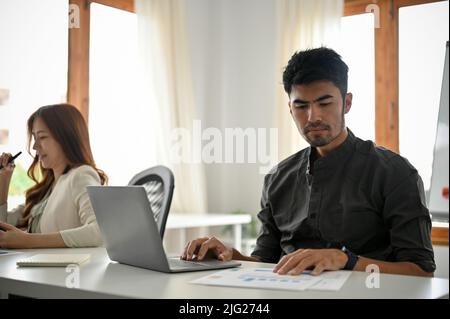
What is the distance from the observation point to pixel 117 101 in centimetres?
404

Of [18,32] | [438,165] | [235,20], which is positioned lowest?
[438,165]

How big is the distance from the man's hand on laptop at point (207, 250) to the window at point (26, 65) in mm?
2164

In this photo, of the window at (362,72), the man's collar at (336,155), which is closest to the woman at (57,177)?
the man's collar at (336,155)

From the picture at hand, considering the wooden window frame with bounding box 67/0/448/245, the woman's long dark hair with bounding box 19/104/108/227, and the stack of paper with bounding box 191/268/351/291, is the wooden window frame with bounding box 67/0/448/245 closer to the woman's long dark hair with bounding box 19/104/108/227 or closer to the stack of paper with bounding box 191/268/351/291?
the woman's long dark hair with bounding box 19/104/108/227

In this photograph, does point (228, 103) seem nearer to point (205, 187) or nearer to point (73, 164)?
point (205, 187)

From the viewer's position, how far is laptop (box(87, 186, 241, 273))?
4.25 feet

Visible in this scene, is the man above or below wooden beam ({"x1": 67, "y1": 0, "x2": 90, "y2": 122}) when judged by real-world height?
below

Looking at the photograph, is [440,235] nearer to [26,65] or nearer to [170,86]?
[170,86]

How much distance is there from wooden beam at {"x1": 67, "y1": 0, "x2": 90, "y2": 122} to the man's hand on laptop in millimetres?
2481

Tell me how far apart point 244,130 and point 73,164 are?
2400mm

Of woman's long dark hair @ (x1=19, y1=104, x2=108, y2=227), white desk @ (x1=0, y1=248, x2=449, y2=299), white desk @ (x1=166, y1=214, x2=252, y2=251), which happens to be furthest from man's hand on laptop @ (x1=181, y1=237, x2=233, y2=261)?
white desk @ (x1=166, y1=214, x2=252, y2=251)

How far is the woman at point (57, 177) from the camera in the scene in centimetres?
216

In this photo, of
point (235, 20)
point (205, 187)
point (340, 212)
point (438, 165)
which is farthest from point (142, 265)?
point (235, 20)
